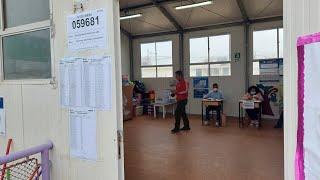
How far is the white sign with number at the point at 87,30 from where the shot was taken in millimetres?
1849

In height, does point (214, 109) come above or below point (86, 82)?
below

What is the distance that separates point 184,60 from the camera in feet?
36.5

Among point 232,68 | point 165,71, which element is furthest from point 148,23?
point 232,68

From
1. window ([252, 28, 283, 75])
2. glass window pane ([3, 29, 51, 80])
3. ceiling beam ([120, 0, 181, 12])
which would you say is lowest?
glass window pane ([3, 29, 51, 80])

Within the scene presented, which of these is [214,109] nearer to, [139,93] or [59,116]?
[139,93]

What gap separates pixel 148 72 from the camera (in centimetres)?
1214

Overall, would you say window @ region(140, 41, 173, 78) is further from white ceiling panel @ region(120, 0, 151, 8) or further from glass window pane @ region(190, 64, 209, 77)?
white ceiling panel @ region(120, 0, 151, 8)

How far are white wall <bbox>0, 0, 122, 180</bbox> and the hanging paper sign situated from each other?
3.50 ft

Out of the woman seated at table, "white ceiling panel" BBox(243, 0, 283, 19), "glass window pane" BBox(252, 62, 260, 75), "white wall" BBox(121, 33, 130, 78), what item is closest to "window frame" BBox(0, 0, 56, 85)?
the woman seated at table

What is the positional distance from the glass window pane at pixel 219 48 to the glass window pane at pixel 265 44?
3.11 ft

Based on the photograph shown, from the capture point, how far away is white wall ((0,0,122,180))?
1.84 metres

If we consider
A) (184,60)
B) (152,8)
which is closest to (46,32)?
(152,8)

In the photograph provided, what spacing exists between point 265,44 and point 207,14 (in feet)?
6.95

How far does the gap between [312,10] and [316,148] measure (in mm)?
570
